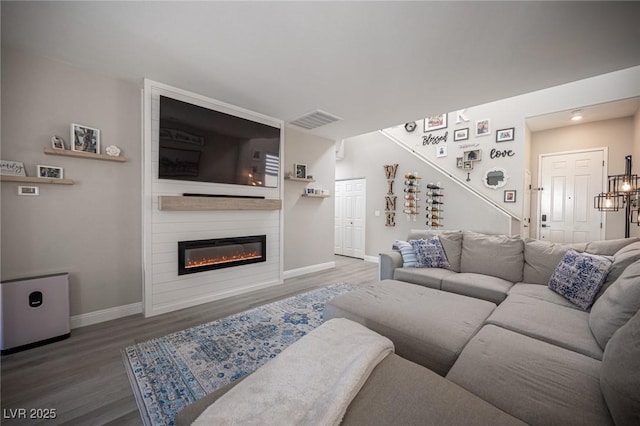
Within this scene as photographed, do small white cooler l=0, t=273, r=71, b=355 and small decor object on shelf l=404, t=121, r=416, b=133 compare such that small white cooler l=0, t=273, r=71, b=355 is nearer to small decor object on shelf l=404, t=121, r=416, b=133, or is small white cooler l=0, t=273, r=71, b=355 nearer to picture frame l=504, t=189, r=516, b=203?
small decor object on shelf l=404, t=121, r=416, b=133

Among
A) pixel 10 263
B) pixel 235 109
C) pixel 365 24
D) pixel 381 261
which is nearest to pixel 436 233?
pixel 381 261

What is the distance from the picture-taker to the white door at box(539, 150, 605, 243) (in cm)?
435

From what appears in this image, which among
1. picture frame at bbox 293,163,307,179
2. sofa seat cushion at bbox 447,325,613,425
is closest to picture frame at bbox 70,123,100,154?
picture frame at bbox 293,163,307,179

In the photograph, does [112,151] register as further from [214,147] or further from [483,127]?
[483,127]

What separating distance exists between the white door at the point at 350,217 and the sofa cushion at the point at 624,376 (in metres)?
5.01

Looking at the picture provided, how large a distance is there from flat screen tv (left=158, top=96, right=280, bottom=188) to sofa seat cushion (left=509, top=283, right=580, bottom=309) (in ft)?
10.4

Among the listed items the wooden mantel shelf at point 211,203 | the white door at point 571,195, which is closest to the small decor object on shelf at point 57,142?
the wooden mantel shelf at point 211,203

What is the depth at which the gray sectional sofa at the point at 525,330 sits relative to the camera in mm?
933

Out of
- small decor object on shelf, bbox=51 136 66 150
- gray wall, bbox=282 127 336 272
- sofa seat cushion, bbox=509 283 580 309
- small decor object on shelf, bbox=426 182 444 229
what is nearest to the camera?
sofa seat cushion, bbox=509 283 580 309

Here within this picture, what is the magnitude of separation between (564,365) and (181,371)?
7.53 ft

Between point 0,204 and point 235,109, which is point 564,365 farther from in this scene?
point 0,204

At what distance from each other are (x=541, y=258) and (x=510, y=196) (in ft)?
8.08

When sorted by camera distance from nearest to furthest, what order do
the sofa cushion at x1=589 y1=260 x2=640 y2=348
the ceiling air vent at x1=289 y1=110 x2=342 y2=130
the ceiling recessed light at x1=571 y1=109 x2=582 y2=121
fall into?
1. the sofa cushion at x1=589 y1=260 x2=640 y2=348
2. the ceiling air vent at x1=289 y1=110 x2=342 y2=130
3. the ceiling recessed light at x1=571 y1=109 x2=582 y2=121

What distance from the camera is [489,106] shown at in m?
4.74
